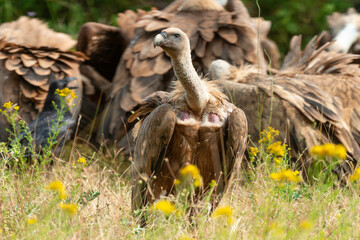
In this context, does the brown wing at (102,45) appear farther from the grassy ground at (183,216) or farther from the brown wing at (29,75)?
the grassy ground at (183,216)

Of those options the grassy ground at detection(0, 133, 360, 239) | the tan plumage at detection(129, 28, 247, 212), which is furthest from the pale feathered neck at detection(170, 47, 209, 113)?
the grassy ground at detection(0, 133, 360, 239)

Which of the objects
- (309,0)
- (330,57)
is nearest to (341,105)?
(330,57)

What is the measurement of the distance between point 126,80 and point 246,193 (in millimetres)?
2069

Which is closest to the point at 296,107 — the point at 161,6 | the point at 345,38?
the point at 345,38

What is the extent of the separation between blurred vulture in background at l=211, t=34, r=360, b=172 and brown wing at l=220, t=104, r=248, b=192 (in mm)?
999

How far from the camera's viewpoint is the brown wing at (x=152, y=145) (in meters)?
3.85

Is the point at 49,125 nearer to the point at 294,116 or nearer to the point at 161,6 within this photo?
the point at 294,116

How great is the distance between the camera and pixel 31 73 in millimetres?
6004

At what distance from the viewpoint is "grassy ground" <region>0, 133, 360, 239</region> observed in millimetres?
3068

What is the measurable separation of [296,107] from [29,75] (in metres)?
2.49

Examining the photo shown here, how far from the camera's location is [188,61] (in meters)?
3.85

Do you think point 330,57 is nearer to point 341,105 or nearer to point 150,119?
point 341,105

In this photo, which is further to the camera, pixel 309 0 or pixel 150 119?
pixel 309 0

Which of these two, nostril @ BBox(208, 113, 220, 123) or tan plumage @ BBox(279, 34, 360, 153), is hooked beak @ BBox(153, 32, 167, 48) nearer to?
nostril @ BBox(208, 113, 220, 123)
